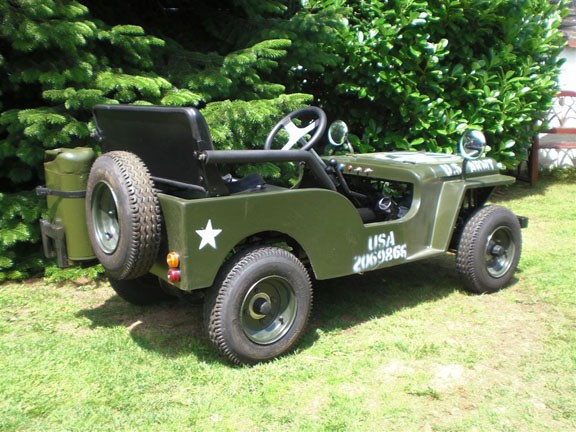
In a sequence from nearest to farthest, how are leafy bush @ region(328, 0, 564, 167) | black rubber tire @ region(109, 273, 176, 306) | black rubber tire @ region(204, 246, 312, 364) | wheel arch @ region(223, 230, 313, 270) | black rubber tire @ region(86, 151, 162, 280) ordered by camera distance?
1. black rubber tire @ region(86, 151, 162, 280)
2. black rubber tire @ region(204, 246, 312, 364)
3. wheel arch @ region(223, 230, 313, 270)
4. black rubber tire @ region(109, 273, 176, 306)
5. leafy bush @ region(328, 0, 564, 167)

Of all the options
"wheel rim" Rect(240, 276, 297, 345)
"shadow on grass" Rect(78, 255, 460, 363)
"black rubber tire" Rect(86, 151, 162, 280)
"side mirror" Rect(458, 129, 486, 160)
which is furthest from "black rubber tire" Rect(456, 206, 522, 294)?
"black rubber tire" Rect(86, 151, 162, 280)

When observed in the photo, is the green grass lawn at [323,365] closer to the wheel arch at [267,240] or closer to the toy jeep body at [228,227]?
the toy jeep body at [228,227]

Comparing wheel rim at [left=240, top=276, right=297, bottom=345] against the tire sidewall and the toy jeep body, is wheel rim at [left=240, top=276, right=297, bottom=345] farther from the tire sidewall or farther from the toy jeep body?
the tire sidewall

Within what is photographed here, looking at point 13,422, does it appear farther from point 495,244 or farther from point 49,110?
point 495,244

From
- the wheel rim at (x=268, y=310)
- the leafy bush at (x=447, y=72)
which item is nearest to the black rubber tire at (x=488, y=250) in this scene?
the wheel rim at (x=268, y=310)

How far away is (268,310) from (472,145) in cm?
222

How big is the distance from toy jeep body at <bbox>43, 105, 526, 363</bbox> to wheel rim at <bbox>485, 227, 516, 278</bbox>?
1.70ft

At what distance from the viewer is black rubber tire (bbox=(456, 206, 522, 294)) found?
4285mm

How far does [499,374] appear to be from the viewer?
3.22 meters

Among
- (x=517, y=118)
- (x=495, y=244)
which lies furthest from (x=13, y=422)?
(x=517, y=118)

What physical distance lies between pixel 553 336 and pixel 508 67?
16.6ft

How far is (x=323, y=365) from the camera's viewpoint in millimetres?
3320

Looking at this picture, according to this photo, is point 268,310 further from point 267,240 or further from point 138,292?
point 138,292

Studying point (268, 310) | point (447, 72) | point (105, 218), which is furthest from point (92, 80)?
point (447, 72)
